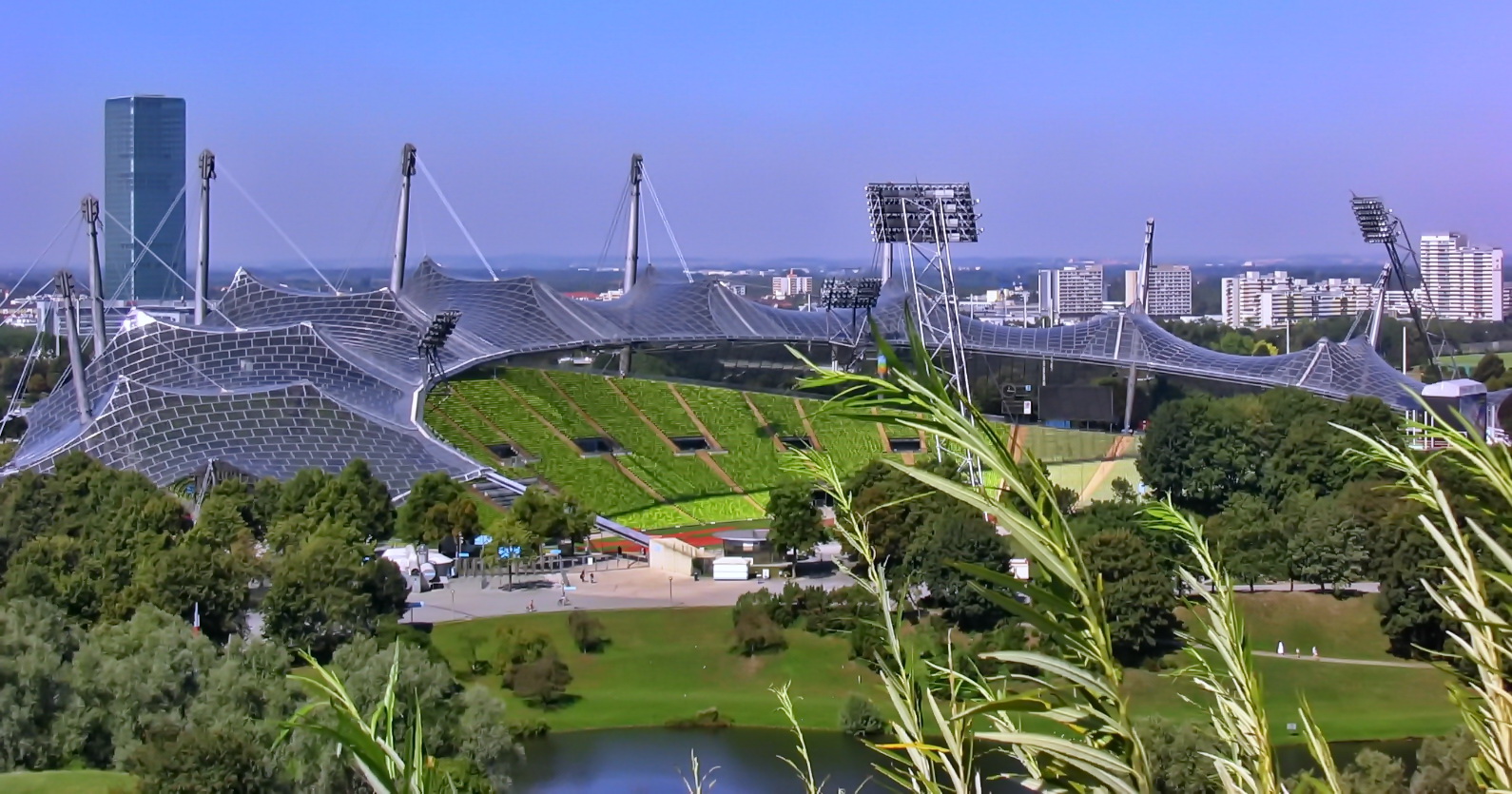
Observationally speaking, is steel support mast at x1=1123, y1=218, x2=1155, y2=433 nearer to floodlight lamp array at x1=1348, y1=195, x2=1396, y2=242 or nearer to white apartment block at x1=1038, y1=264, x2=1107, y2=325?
floodlight lamp array at x1=1348, y1=195, x2=1396, y2=242

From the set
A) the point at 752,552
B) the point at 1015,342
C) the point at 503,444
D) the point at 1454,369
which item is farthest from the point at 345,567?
the point at 1454,369

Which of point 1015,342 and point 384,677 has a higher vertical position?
point 1015,342

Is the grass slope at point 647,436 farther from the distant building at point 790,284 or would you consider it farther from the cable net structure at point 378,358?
the distant building at point 790,284

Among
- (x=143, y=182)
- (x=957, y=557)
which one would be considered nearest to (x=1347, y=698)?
(x=957, y=557)

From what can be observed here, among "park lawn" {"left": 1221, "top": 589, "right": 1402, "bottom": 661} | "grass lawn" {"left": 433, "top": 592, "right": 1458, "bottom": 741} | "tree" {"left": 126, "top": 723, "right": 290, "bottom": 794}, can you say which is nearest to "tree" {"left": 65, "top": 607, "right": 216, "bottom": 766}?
"tree" {"left": 126, "top": 723, "right": 290, "bottom": 794}

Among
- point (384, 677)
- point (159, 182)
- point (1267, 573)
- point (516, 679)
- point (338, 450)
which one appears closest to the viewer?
point (384, 677)

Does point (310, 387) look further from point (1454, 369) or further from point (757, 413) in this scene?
point (1454, 369)

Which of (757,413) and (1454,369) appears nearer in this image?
(757,413)
